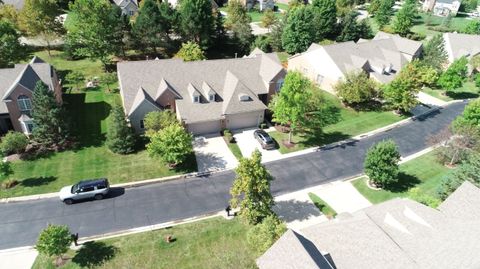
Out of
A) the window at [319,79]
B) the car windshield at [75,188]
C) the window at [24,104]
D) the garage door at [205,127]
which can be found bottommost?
the car windshield at [75,188]

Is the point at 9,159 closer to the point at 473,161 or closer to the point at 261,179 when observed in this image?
the point at 261,179

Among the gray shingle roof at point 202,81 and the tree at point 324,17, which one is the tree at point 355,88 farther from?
the tree at point 324,17

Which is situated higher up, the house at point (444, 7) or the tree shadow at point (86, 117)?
the house at point (444, 7)

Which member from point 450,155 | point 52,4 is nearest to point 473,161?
point 450,155

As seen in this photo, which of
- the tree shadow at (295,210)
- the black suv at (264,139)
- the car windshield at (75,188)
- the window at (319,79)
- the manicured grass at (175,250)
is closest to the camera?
the manicured grass at (175,250)

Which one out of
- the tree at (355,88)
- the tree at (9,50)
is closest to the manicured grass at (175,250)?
the tree at (355,88)
